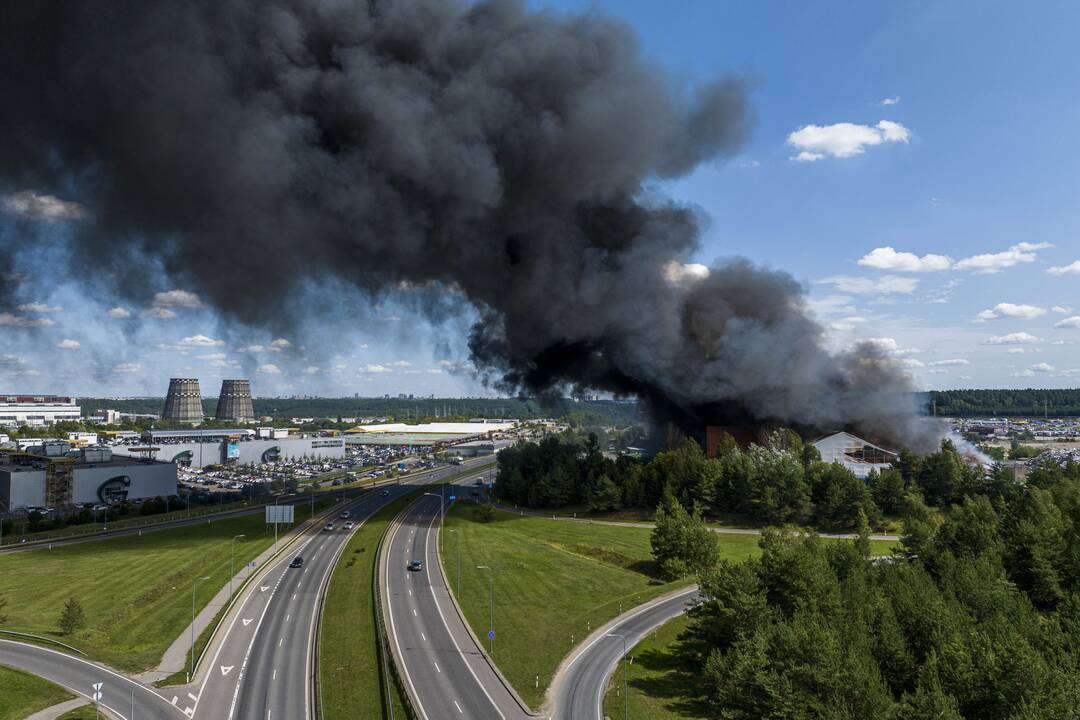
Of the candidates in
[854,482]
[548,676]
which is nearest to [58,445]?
[548,676]

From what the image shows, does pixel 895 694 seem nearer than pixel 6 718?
No

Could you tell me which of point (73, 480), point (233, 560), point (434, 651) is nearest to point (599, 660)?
point (434, 651)

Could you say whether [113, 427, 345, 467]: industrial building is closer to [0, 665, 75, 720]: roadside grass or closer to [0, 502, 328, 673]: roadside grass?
[0, 502, 328, 673]: roadside grass

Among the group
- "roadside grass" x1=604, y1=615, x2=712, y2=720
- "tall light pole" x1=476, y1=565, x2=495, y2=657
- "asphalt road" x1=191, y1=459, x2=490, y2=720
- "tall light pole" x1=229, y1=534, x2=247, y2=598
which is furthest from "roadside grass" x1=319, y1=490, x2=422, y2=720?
"roadside grass" x1=604, y1=615, x2=712, y2=720

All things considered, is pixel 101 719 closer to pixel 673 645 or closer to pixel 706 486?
pixel 673 645

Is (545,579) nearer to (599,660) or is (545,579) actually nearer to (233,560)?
(599,660)

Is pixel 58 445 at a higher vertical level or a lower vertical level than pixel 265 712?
higher
